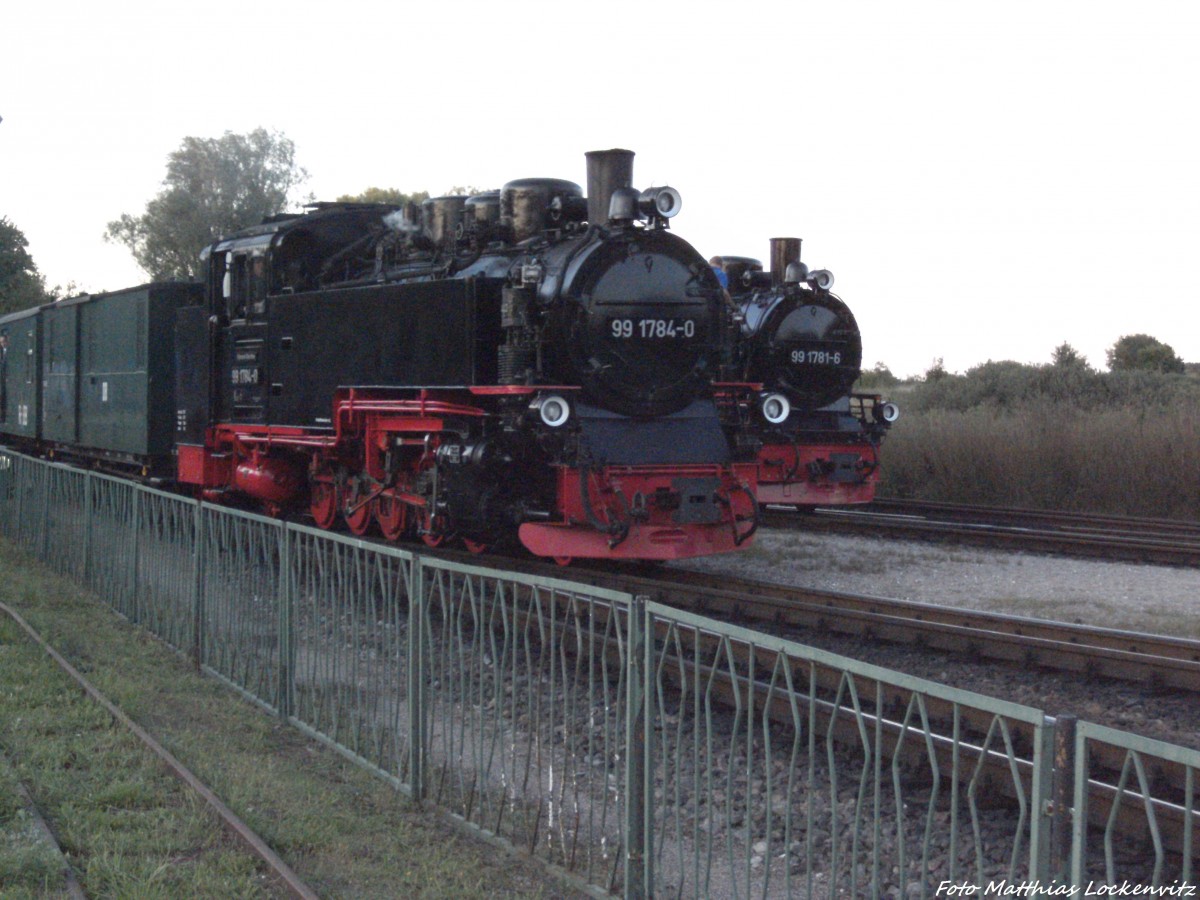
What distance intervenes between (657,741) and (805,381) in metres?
11.1

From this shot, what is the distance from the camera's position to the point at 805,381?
16266 millimetres

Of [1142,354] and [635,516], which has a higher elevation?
[1142,354]

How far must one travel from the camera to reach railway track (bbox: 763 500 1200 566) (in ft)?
42.1

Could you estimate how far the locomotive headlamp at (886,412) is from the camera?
16062 millimetres

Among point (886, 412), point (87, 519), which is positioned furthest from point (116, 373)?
point (886, 412)

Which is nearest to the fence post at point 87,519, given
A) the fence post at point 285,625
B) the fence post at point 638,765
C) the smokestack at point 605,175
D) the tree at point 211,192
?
the fence post at point 285,625

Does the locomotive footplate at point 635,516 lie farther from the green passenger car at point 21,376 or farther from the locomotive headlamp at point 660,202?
the green passenger car at point 21,376

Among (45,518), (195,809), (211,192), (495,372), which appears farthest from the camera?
(211,192)

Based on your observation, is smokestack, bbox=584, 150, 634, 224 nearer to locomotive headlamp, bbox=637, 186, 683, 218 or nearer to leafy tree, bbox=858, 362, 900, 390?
locomotive headlamp, bbox=637, 186, 683, 218

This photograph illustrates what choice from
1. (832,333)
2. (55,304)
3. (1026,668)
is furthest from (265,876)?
(55,304)

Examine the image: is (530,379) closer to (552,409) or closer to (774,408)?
(552,409)

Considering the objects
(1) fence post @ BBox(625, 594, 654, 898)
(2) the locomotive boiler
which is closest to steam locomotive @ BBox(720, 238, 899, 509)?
(2) the locomotive boiler

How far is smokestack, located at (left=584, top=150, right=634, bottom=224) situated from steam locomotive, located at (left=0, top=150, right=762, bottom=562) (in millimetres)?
18

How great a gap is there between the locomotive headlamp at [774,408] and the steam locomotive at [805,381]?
0.27 feet
